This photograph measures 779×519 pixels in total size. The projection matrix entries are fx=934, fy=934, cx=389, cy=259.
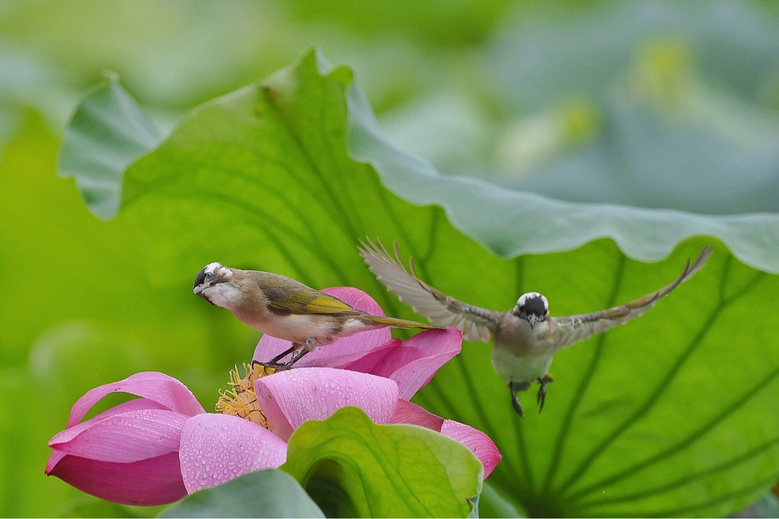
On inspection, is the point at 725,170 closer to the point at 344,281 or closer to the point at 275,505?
the point at 344,281

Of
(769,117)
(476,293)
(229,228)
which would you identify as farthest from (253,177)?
(769,117)

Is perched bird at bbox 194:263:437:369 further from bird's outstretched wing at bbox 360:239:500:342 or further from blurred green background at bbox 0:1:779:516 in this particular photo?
blurred green background at bbox 0:1:779:516

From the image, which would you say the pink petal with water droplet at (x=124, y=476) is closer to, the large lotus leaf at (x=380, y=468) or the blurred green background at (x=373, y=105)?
the large lotus leaf at (x=380, y=468)

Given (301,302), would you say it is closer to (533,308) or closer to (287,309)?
(287,309)

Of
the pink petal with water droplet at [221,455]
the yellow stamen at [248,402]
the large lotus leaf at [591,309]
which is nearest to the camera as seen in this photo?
the pink petal with water droplet at [221,455]

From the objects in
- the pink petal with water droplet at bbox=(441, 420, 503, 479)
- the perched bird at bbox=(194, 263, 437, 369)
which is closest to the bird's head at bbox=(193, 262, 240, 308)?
the perched bird at bbox=(194, 263, 437, 369)

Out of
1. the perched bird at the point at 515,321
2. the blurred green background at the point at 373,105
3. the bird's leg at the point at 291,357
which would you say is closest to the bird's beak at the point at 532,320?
the perched bird at the point at 515,321
